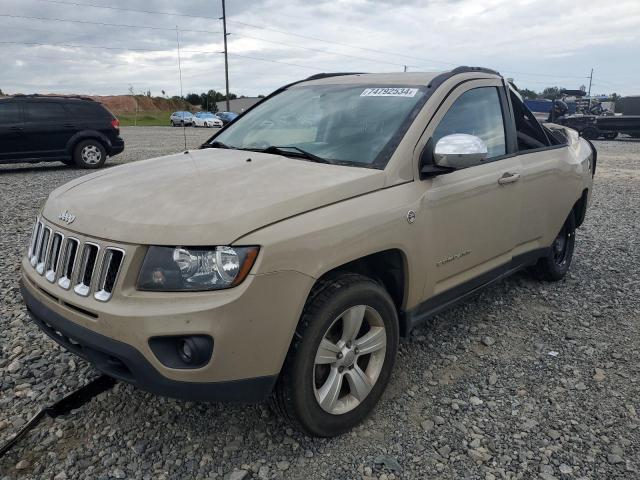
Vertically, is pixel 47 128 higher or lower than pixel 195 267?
higher

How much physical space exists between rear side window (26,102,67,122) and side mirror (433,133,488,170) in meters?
11.6

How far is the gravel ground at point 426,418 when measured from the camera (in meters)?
2.39

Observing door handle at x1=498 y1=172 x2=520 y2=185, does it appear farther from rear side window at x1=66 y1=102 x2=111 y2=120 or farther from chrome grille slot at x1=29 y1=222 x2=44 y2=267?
rear side window at x1=66 y1=102 x2=111 y2=120

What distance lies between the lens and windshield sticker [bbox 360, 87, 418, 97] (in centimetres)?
317

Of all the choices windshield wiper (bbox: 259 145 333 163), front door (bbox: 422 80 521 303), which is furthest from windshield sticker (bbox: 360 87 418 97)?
windshield wiper (bbox: 259 145 333 163)

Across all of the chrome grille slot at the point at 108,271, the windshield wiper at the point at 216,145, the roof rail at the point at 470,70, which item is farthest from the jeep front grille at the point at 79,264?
the roof rail at the point at 470,70

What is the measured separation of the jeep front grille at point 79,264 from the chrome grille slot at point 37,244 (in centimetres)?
4

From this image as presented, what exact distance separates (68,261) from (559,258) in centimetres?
416

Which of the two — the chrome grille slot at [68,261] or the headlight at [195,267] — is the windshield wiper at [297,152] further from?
the chrome grille slot at [68,261]

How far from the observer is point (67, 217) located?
2436 millimetres

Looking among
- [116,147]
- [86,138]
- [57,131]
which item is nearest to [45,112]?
[57,131]

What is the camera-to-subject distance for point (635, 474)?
2352 millimetres


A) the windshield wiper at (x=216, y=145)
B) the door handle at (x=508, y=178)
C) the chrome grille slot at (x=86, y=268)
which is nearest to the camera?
the chrome grille slot at (x=86, y=268)

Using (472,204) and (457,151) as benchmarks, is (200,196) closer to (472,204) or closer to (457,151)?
(457,151)
